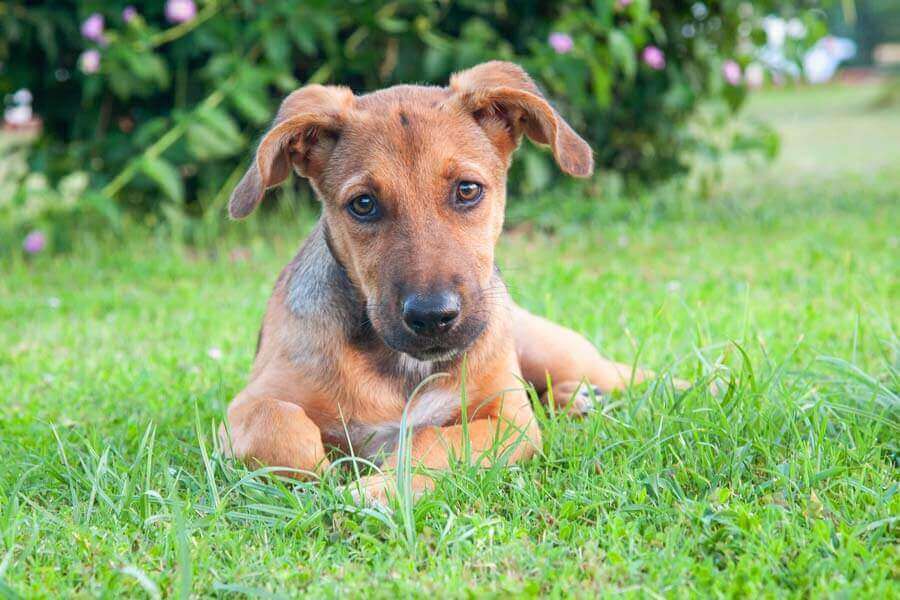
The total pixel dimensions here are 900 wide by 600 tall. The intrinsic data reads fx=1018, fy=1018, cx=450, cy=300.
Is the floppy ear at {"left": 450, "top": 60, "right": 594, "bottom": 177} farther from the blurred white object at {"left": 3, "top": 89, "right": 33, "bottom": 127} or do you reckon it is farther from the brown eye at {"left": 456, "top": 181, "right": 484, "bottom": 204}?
the blurred white object at {"left": 3, "top": 89, "right": 33, "bottom": 127}

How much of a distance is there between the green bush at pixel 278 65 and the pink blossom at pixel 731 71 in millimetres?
20

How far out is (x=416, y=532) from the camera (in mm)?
3031

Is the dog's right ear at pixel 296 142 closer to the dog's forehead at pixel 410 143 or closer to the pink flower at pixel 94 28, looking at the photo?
the dog's forehead at pixel 410 143

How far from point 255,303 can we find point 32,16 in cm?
334

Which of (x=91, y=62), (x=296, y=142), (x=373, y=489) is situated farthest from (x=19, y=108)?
(x=373, y=489)

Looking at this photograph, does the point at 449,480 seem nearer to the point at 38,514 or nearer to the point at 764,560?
the point at 764,560

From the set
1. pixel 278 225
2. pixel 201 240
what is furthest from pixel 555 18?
pixel 201 240

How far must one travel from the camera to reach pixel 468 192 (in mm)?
3840

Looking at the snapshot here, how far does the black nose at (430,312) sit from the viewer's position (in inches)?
134

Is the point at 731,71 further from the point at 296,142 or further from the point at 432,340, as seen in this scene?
the point at 432,340

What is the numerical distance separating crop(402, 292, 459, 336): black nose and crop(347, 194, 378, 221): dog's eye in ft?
1.59

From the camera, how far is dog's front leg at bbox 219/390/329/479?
3488mm

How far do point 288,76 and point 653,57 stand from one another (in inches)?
122

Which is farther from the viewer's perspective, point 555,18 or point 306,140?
point 555,18
